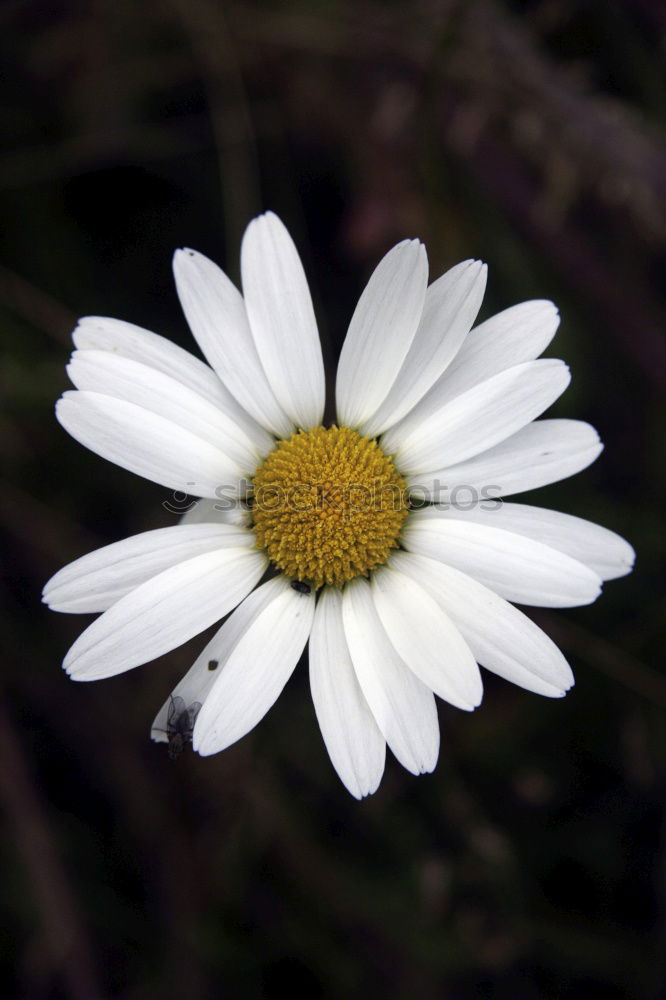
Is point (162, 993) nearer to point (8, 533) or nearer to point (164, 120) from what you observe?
point (8, 533)

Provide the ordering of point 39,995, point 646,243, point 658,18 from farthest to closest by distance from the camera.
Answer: point 39,995 < point 646,243 < point 658,18

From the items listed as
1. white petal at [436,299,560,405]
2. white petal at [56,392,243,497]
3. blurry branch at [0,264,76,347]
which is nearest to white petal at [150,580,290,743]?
white petal at [56,392,243,497]

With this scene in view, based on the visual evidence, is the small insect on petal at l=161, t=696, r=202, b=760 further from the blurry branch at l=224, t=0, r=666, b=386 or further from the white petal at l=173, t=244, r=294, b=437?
the blurry branch at l=224, t=0, r=666, b=386

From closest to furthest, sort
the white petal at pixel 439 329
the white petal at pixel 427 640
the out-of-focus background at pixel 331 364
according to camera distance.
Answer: the white petal at pixel 427 640 < the white petal at pixel 439 329 < the out-of-focus background at pixel 331 364

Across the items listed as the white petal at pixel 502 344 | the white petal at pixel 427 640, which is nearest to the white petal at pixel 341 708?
the white petal at pixel 427 640

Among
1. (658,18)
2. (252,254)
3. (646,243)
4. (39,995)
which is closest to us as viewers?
(252,254)

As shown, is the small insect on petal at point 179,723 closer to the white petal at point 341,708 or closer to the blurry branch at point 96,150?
the white petal at point 341,708

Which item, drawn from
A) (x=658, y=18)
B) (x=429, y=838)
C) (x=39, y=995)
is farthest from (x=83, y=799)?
(x=658, y=18)
